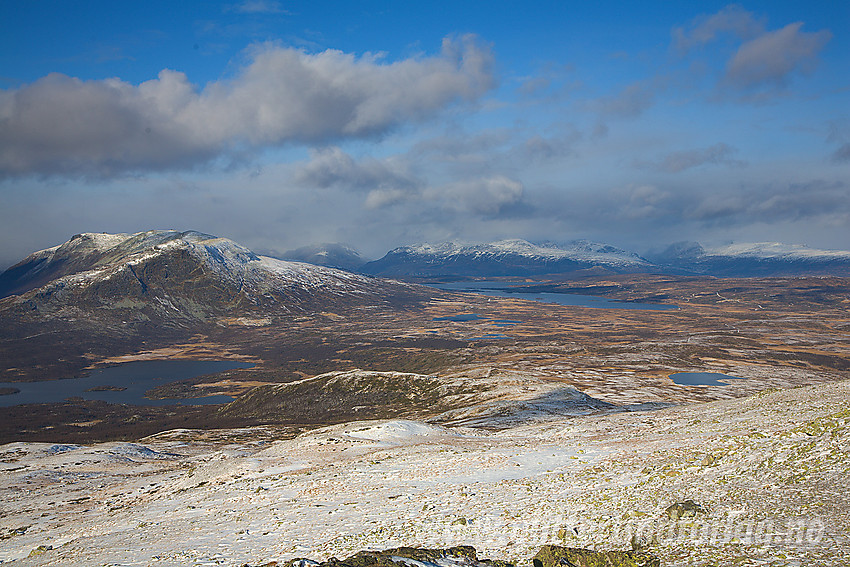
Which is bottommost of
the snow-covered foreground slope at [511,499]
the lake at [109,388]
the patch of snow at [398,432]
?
the lake at [109,388]

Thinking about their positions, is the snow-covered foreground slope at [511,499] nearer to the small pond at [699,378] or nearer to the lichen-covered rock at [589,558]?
the lichen-covered rock at [589,558]

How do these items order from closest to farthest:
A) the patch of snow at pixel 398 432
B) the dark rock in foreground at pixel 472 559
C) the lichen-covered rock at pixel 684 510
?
1. the dark rock in foreground at pixel 472 559
2. the lichen-covered rock at pixel 684 510
3. the patch of snow at pixel 398 432

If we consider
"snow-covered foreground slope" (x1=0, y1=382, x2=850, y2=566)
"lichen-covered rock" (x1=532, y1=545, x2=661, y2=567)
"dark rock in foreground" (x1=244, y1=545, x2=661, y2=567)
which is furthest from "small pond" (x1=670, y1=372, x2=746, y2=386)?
"dark rock in foreground" (x1=244, y1=545, x2=661, y2=567)

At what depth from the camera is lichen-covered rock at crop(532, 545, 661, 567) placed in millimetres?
18297

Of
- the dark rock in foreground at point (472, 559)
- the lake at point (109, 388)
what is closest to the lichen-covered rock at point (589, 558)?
the dark rock in foreground at point (472, 559)

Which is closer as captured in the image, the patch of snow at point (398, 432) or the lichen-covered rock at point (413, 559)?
the lichen-covered rock at point (413, 559)

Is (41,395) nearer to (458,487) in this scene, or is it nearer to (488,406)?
(488,406)

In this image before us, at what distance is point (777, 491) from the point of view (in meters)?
21.8

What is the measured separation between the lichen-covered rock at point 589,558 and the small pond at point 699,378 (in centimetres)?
12869

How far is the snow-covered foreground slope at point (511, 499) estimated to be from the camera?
66.5 feet

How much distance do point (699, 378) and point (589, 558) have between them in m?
146

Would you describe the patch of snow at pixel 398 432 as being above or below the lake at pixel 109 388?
above

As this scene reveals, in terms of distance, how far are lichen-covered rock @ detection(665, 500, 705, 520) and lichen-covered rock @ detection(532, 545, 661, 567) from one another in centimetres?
352

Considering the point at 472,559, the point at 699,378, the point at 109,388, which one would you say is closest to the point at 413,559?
the point at 472,559
